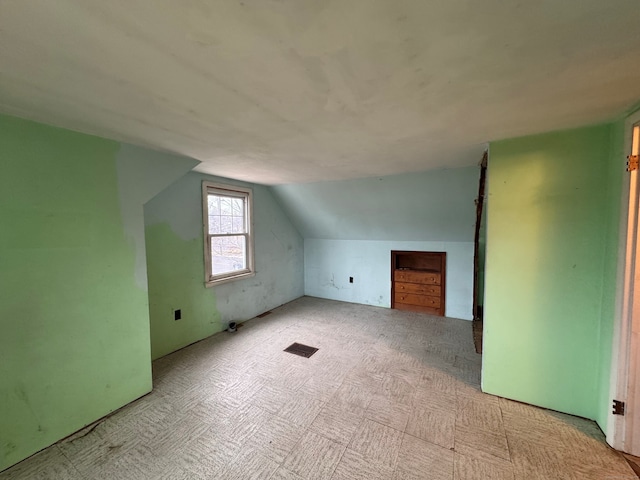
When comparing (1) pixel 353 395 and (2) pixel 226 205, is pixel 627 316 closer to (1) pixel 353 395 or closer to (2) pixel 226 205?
(1) pixel 353 395

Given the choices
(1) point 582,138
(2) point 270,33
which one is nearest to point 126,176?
(2) point 270,33

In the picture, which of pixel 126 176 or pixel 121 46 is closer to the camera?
pixel 121 46

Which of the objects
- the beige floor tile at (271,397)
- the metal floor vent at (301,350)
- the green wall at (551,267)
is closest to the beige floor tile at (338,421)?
the beige floor tile at (271,397)

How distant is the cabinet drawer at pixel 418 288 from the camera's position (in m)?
3.90

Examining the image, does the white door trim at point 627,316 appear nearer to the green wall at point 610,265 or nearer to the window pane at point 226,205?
the green wall at point 610,265

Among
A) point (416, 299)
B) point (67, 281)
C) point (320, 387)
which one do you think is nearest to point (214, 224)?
point (67, 281)

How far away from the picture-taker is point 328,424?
1.74 meters

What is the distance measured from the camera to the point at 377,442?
159cm

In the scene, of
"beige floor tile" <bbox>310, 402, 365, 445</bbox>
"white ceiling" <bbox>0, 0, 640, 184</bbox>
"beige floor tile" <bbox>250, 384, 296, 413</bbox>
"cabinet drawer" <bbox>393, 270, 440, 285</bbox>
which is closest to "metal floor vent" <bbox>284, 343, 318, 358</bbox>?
"beige floor tile" <bbox>250, 384, 296, 413</bbox>

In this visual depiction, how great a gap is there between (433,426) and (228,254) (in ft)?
9.49

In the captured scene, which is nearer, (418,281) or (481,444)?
(481,444)

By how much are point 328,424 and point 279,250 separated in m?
2.88

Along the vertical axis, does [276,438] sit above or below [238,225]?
below

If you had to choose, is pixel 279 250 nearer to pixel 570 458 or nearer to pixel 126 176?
pixel 126 176
